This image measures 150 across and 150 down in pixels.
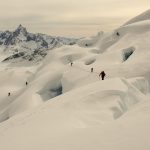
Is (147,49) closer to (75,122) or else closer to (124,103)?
(124,103)

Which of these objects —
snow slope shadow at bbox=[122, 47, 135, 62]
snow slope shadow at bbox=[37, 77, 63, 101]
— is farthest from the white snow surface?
snow slope shadow at bbox=[122, 47, 135, 62]

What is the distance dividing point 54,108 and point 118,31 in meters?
63.7

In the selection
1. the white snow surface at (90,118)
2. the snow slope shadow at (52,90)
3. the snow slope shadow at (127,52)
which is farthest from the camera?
the snow slope shadow at (127,52)

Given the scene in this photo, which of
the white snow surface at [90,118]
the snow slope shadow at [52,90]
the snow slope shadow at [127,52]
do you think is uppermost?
the white snow surface at [90,118]

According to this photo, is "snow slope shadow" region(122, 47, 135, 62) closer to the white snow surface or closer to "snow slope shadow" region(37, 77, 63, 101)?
the white snow surface

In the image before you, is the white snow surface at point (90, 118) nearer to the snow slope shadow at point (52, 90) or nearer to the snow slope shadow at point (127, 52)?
the snow slope shadow at point (52, 90)

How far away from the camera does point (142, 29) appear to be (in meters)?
73.2

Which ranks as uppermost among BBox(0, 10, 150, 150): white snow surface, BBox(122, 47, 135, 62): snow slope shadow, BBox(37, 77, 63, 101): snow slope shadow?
BBox(0, 10, 150, 150): white snow surface

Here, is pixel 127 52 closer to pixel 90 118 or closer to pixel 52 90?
pixel 52 90

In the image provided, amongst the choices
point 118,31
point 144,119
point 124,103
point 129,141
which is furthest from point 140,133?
point 118,31

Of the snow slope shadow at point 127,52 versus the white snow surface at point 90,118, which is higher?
the white snow surface at point 90,118

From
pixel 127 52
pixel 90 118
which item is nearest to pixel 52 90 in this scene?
pixel 127 52

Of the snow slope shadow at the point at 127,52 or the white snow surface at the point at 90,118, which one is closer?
the white snow surface at the point at 90,118

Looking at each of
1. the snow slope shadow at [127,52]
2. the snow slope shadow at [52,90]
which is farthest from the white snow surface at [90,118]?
the snow slope shadow at [127,52]
